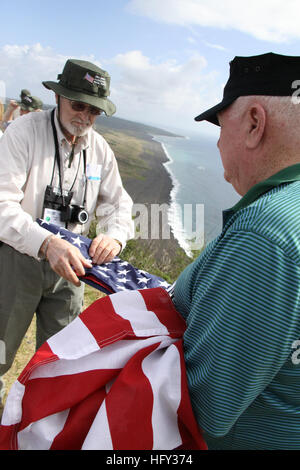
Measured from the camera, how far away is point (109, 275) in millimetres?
2357

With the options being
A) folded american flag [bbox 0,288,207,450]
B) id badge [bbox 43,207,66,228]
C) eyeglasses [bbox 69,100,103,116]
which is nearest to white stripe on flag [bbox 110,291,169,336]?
folded american flag [bbox 0,288,207,450]

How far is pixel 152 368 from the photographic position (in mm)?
1125

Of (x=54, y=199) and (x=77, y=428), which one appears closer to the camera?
(x=77, y=428)

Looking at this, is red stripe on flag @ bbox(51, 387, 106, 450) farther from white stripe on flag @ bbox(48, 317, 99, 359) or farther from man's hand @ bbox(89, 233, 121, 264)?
man's hand @ bbox(89, 233, 121, 264)

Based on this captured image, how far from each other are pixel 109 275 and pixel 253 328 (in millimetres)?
1537

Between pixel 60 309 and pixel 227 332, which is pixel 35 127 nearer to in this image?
pixel 60 309

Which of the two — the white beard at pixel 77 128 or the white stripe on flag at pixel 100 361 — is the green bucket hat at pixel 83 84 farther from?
the white stripe on flag at pixel 100 361

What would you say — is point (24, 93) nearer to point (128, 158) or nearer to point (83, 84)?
point (83, 84)

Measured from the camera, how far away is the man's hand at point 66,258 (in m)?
2.24

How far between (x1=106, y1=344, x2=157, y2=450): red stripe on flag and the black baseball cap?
3.22 feet

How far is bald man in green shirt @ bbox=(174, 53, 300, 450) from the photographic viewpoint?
2.96ft

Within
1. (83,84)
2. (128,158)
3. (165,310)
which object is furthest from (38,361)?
(128,158)

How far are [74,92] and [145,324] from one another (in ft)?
6.43
